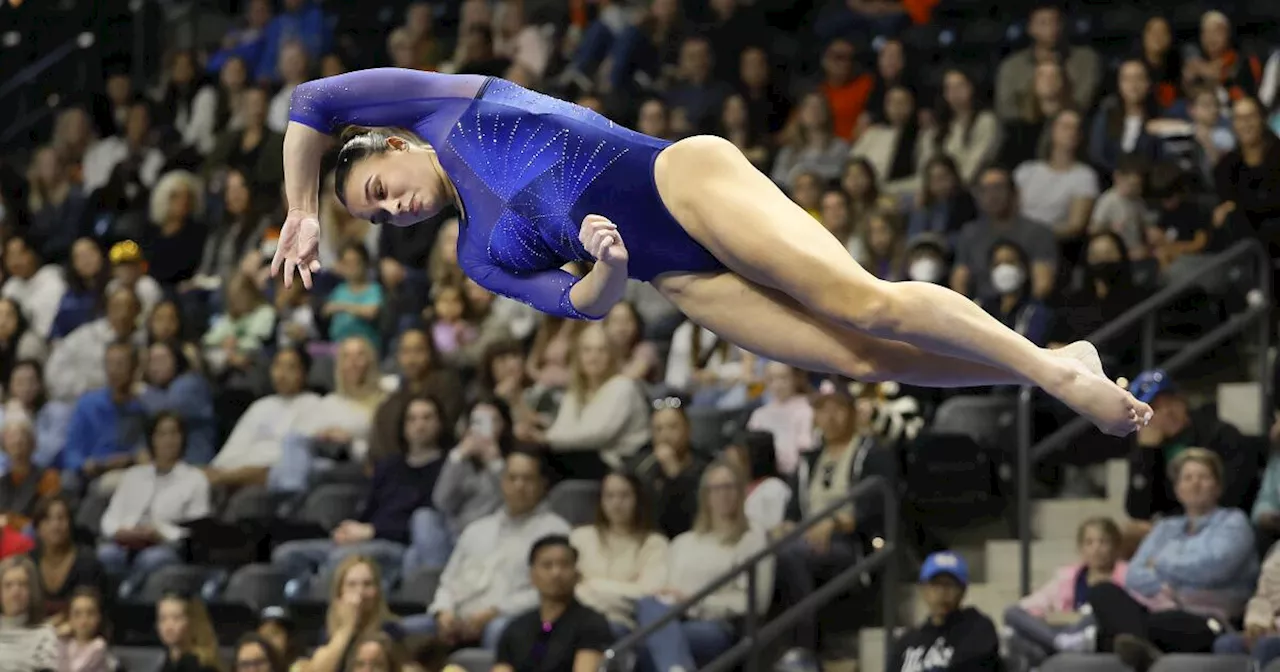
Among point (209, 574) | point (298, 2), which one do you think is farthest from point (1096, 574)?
point (298, 2)

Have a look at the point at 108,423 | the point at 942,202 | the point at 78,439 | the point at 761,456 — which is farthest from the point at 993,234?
the point at 78,439

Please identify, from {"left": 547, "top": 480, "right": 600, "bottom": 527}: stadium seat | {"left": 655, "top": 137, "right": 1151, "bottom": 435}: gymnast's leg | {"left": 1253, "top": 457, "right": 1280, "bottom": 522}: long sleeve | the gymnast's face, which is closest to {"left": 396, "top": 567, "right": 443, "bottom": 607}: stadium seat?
{"left": 547, "top": 480, "right": 600, "bottom": 527}: stadium seat

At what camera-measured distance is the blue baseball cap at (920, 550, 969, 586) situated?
7871mm

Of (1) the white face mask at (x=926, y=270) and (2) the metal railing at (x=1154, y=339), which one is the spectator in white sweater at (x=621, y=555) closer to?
(2) the metal railing at (x=1154, y=339)

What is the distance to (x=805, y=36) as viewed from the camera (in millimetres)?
12258

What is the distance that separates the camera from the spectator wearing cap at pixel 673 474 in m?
8.83

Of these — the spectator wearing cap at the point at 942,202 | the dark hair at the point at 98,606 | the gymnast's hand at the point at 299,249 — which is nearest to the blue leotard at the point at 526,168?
the gymnast's hand at the point at 299,249

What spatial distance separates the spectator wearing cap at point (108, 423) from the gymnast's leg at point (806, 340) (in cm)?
594

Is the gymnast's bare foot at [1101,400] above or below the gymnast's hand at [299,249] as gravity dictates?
below

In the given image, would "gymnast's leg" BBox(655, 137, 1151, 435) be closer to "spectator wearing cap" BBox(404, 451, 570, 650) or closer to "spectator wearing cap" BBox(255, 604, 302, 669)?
"spectator wearing cap" BBox(404, 451, 570, 650)

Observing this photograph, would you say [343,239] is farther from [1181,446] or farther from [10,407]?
[1181,446]

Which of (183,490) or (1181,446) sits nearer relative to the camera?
(1181,446)

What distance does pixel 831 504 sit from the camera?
26.8ft

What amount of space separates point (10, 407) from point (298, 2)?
3818 millimetres
